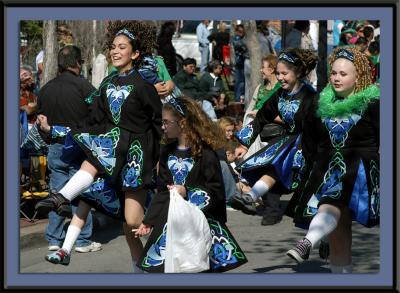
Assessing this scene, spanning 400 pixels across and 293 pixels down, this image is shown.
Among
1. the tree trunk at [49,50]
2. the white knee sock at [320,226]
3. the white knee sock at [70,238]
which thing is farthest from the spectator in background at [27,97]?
the white knee sock at [320,226]

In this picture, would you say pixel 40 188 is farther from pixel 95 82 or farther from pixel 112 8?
pixel 112 8

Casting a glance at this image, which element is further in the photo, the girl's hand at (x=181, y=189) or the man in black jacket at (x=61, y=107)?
the man in black jacket at (x=61, y=107)

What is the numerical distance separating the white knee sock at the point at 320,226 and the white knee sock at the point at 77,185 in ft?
5.44

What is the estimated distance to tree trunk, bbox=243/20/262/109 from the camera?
51.6 feet

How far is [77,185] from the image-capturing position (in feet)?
25.8

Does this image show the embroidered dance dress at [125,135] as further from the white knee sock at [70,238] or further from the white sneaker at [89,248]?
the white sneaker at [89,248]

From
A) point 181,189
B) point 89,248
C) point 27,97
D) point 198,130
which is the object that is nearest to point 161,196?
point 181,189

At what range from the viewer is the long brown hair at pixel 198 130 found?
757cm

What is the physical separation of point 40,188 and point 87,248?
3.78ft

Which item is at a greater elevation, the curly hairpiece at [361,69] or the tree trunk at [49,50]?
the tree trunk at [49,50]

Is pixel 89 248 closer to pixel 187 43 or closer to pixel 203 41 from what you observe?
pixel 187 43

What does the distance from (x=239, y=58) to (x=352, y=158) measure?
10648 millimetres

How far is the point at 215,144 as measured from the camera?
24.9 ft
